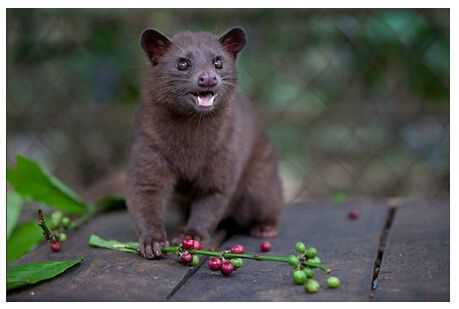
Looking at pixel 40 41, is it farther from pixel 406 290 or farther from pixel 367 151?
pixel 406 290

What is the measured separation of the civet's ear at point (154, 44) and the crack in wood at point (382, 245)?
1.21m

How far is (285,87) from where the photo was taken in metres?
5.01

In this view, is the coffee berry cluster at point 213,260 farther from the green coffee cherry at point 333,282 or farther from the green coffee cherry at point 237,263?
the green coffee cherry at point 333,282

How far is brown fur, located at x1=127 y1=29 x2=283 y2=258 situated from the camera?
3.03m

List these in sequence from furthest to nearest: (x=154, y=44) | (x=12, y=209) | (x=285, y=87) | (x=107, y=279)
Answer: (x=285, y=87) < (x=12, y=209) < (x=154, y=44) < (x=107, y=279)

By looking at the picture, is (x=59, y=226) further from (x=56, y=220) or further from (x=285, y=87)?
(x=285, y=87)

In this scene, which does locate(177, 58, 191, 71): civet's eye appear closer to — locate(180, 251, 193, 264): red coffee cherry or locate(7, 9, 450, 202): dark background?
locate(180, 251, 193, 264): red coffee cherry

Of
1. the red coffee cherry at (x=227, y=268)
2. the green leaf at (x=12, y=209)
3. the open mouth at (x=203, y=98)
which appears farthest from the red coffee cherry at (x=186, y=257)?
the green leaf at (x=12, y=209)

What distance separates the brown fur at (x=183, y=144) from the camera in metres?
3.03

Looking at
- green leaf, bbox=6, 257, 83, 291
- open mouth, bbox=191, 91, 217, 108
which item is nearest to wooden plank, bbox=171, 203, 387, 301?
green leaf, bbox=6, 257, 83, 291

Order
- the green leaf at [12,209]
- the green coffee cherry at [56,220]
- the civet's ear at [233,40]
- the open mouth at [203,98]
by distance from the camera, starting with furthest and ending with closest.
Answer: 1. the green leaf at [12,209]
2. the green coffee cherry at [56,220]
3. the civet's ear at [233,40]
4. the open mouth at [203,98]

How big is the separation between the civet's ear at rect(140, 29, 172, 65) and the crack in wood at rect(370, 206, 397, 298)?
1.21 metres

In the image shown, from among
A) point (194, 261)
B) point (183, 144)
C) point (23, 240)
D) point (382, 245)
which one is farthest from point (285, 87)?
point (194, 261)

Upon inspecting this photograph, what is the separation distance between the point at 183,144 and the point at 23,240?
2.93 feet
